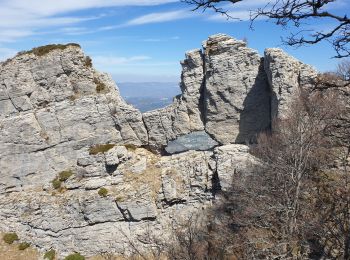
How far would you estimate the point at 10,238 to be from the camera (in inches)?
1339

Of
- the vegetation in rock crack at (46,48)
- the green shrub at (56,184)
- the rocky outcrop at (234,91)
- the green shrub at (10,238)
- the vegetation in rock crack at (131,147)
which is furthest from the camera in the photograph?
the vegetation in rock crack at (131,147)

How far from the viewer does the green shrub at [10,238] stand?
33.8 meters

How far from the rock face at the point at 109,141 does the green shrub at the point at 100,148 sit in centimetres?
10

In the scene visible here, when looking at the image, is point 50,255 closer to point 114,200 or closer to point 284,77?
point 114,200

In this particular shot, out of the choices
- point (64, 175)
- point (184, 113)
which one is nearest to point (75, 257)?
point (64, 175)

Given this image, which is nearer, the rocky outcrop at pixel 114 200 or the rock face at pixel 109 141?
the rocky outcrop at pixel 114 200

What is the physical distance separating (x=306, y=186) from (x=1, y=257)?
1058 inches

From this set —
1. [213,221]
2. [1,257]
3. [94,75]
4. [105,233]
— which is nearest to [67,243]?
[105,233]

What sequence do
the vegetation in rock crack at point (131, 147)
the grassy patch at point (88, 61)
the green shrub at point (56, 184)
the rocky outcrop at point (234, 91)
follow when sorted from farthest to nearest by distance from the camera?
the grassy patch at point (88, 61) < the vegetation in rock crack at point (131, 147) < the green shrub at point (56, 184) < the rocky outcrop at point (234, 91)

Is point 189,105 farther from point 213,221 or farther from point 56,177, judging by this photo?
point 56,177

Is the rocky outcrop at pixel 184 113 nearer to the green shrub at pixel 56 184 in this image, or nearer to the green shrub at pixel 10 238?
the green shrub at pixel 56 184

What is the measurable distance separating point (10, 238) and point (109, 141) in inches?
493

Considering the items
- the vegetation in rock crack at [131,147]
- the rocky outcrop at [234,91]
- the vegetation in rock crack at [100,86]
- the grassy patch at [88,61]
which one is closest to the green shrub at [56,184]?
the vegetation in rock crack at [131,147]

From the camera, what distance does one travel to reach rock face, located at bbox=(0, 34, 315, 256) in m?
34.1
